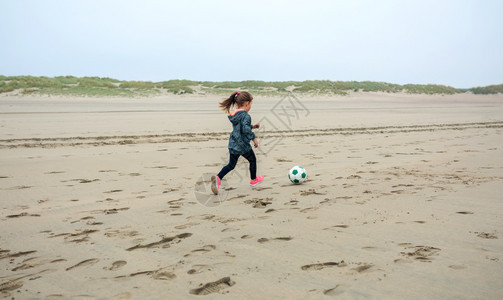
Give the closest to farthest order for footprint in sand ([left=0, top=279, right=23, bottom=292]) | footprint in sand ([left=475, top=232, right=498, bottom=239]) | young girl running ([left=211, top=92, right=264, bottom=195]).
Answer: footprint in sand ([left=0, top=279, right=23, bottom=292])
footprint in sand ([left=475, top=232, right=498, bottom=239])
young girl running ([left=211, top=92, right=264, bottom=195])

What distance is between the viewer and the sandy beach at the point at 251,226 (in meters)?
2.65

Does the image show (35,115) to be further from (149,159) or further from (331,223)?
(331,223)

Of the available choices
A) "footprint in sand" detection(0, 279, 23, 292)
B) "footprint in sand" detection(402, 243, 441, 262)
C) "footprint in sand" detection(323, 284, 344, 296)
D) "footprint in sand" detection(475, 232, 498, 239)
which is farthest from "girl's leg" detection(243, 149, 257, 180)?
"footprint in sand" detection(0, 279, 23, 292)

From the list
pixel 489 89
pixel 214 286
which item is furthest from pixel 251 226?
pixel 489 89

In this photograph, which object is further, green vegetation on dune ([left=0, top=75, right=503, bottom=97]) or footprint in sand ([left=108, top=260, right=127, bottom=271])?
green vegetation on dune ([left=0, top=75, right=503, bottom=97])

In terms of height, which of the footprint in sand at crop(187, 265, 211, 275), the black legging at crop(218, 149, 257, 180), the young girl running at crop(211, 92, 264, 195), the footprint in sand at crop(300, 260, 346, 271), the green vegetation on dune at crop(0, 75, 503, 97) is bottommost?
the footprint in sand at crop(187, 265, 211, 275)

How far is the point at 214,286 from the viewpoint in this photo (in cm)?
263

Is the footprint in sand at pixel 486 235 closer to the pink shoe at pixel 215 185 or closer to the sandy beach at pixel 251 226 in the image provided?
the sandy beach at pixel 251 226

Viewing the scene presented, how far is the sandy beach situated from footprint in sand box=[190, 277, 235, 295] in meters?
0.01

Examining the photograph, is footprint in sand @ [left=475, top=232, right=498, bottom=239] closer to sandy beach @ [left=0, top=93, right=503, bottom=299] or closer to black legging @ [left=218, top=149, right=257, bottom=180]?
sandy beach @ [left=0, top=93, right=503, bottom=299]

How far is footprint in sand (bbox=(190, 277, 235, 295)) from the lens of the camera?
2.56 meters

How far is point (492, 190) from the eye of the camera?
5035 millimetres

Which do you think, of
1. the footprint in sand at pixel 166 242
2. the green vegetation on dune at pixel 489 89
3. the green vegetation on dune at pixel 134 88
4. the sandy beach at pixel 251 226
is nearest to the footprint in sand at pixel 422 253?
the sandy beach at pixel 251 226

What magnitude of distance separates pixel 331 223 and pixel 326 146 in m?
6.17
